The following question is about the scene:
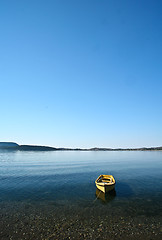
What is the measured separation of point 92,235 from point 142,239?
4.78 m

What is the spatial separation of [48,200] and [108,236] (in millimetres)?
12420

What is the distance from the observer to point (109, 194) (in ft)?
77.5

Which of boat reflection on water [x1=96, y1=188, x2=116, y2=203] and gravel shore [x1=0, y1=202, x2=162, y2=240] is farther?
boat reflection on water [x1=96, y1=188, x2=116, y2=203]

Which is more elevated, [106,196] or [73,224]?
[73,224]

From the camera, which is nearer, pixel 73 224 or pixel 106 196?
pixel 73 224

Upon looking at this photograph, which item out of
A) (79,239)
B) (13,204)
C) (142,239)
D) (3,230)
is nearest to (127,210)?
(142,239)

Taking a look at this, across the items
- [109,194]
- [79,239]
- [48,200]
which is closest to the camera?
[79,239]

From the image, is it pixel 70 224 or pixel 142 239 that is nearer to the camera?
pixel 142 239

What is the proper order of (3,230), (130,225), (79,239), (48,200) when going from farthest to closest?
1. (48,200)
2. (130,225)
3. (3,230)
4. (79,239)

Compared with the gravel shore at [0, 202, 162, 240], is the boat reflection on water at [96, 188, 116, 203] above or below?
below

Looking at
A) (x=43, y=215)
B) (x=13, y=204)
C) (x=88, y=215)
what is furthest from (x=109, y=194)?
(x=13, y=204)

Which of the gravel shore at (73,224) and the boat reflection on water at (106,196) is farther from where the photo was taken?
the boat reflection on water at (106,196)

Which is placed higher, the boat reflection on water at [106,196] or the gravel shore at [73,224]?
the gravel shore at [73,224]

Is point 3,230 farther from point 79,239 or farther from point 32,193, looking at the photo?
point 32,193
